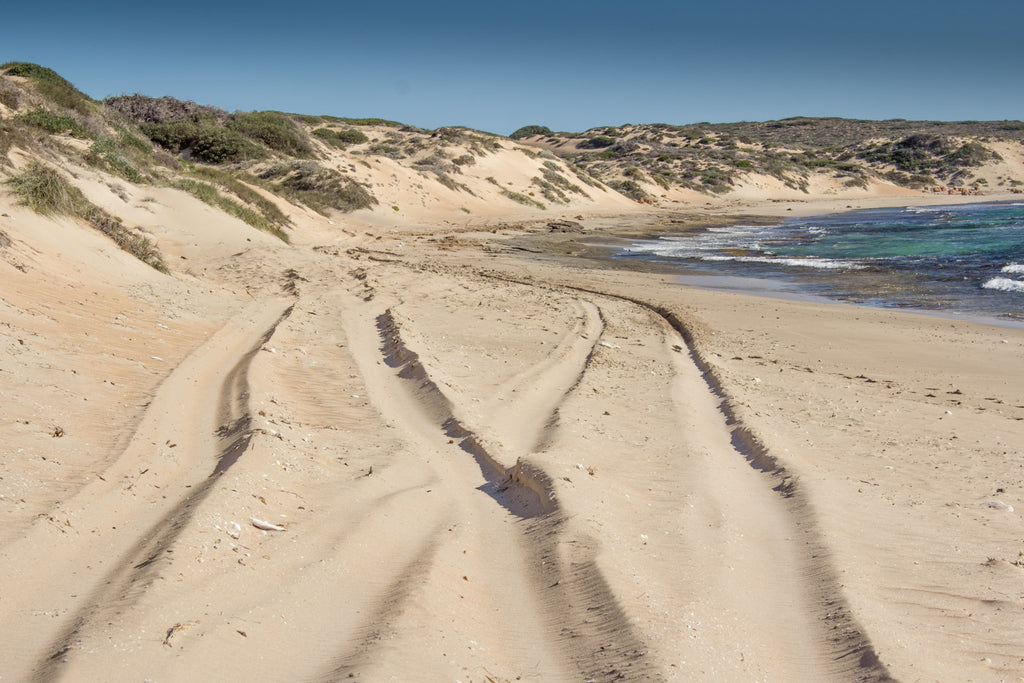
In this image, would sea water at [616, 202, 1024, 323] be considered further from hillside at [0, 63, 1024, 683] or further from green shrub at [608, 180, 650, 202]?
green shrub at [608, 180, 650, 202]

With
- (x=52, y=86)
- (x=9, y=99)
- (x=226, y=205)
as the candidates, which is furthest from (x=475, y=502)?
(x=52, y=86)

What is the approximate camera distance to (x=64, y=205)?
11562 mm

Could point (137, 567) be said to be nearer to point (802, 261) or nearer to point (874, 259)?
point (802, 261)

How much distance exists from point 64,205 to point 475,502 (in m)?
9.68

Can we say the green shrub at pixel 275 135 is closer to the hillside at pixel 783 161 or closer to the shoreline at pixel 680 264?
the shoreline at pixel 680 264

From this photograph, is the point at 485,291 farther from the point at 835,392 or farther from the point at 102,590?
the point at 102,590

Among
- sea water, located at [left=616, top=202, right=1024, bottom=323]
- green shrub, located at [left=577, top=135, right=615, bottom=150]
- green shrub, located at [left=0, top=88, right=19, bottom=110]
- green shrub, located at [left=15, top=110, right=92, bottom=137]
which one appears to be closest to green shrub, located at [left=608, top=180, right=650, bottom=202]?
sea water, located at [left=616, top=202, right=1024, bottom=323]

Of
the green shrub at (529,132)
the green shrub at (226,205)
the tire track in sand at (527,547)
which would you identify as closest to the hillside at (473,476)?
the tire track in sand at (527,547)

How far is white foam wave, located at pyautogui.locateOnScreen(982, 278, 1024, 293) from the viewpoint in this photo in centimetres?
1625

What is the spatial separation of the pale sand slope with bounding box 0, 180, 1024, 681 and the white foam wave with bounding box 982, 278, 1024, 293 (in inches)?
280

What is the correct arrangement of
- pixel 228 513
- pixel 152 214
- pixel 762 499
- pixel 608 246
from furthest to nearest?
1. pixel 608 246
2. pixel 152 214
3. pixel 762 499
4. pixel 228 513

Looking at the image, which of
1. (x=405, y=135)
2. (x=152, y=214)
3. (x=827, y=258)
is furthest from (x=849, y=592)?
(x=405, y=135)

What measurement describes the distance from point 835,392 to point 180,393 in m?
6.53

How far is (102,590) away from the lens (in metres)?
3.37
